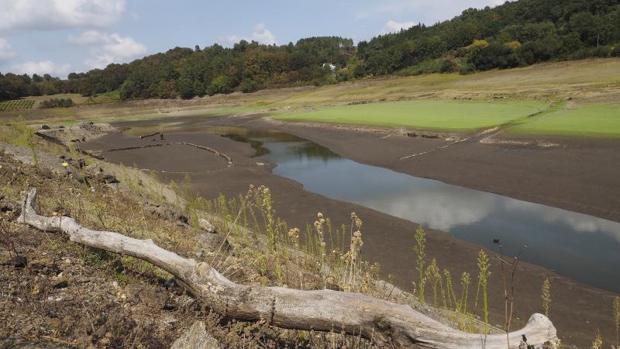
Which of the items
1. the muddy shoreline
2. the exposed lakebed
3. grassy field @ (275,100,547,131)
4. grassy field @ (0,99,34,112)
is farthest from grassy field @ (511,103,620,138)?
grassy field @ (0,99,34,112)

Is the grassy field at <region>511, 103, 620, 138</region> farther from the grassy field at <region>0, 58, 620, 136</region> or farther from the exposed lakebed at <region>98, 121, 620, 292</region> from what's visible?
the exposed lakebed at <region>98, 121, 620, 292</region>

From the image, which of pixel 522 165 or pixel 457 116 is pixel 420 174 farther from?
pixel 457 116

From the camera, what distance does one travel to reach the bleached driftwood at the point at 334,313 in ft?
9.48

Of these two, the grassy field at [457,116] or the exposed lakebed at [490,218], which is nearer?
the exposed lakebed at [490,218]

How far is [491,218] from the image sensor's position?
13094 mm

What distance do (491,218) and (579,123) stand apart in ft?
47.4

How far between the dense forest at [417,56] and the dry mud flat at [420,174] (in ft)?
134

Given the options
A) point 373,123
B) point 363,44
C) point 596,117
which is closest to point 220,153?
point 373,123

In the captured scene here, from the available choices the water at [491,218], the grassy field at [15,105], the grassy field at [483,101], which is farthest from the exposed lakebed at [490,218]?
the grassy field at [15,105]

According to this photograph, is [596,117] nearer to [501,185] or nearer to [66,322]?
[501,185]

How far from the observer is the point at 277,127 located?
45.3 meters

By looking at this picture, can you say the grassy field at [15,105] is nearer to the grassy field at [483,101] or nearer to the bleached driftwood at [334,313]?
the grassy field at [483,101]

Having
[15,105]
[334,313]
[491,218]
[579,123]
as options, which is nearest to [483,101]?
[579,123]

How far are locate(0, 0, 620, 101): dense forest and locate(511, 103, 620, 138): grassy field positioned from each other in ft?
96.9
